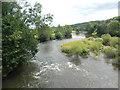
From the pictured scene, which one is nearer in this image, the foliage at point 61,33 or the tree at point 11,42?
the tree at point 11,42

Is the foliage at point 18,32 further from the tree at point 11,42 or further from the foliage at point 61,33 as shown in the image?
the foliage at point 61,33

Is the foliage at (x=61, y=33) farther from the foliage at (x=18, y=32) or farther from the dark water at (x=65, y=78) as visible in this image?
the dark water at (x=65, y=78)

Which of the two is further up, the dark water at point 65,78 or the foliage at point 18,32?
the foliage at point 18,32

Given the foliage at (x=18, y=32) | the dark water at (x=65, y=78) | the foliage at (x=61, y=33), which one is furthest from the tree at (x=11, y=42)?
the foliage at (x=61, y=33)

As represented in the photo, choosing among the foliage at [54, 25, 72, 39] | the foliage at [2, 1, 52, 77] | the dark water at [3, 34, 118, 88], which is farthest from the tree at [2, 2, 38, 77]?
the foliage at [54, 25, 72, 39]

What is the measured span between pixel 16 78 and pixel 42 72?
3.37 m

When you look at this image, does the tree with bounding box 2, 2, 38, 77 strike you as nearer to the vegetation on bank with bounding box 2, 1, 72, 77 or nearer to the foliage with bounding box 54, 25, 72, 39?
the vegetation on bank with bounding box 2, 1, 72, 77

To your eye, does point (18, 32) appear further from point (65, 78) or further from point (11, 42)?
point (65, 78)

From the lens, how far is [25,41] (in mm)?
11148

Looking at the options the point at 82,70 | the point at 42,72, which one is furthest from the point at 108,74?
the point at 42,72

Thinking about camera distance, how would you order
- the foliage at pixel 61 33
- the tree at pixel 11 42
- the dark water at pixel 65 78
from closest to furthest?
the tree at pixel 11 42 → the dark water at pixel 65 78 → the foliage at pixel 61 33

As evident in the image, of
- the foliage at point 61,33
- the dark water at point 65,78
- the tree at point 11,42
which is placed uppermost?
the foliage at point 61,33

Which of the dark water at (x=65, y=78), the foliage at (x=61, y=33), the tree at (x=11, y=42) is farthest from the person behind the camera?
the foliage at (x=61, y=33)

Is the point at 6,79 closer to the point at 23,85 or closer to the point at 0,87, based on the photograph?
the point at 0,87
